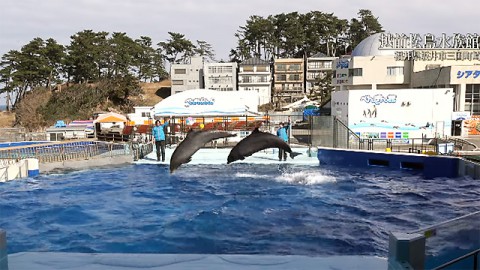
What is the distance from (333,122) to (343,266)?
15.3 meters

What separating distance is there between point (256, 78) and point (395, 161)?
1725 inches

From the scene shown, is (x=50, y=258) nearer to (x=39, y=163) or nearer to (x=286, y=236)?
(x=286, y=236)

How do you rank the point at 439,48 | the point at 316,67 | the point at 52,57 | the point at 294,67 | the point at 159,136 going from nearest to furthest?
the point at 159,136, the point at 439,48, the point at 52,57, the point at 294,67, the point at 316,67

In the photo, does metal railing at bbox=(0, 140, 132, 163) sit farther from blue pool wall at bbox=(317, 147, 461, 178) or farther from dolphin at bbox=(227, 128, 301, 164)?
blue pool wall at bbox=(317, 147, 461, 178)

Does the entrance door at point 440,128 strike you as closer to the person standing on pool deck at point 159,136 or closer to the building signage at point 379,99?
the building signage at point 379,99

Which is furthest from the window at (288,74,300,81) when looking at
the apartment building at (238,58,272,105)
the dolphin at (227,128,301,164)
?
the dolphin at (227,128,301,164)

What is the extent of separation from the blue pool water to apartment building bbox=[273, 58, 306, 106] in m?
45.3

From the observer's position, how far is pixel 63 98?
54281 mm

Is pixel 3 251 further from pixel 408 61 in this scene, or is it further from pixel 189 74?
pixel 189 74

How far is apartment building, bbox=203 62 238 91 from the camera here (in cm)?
5981

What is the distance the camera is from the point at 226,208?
1105 cm

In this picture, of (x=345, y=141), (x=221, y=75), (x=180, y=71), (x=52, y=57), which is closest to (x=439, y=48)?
(x=345, y=141)

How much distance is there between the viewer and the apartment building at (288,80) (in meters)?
61.2

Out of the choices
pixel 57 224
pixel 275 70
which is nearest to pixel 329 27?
pixel 275 70
